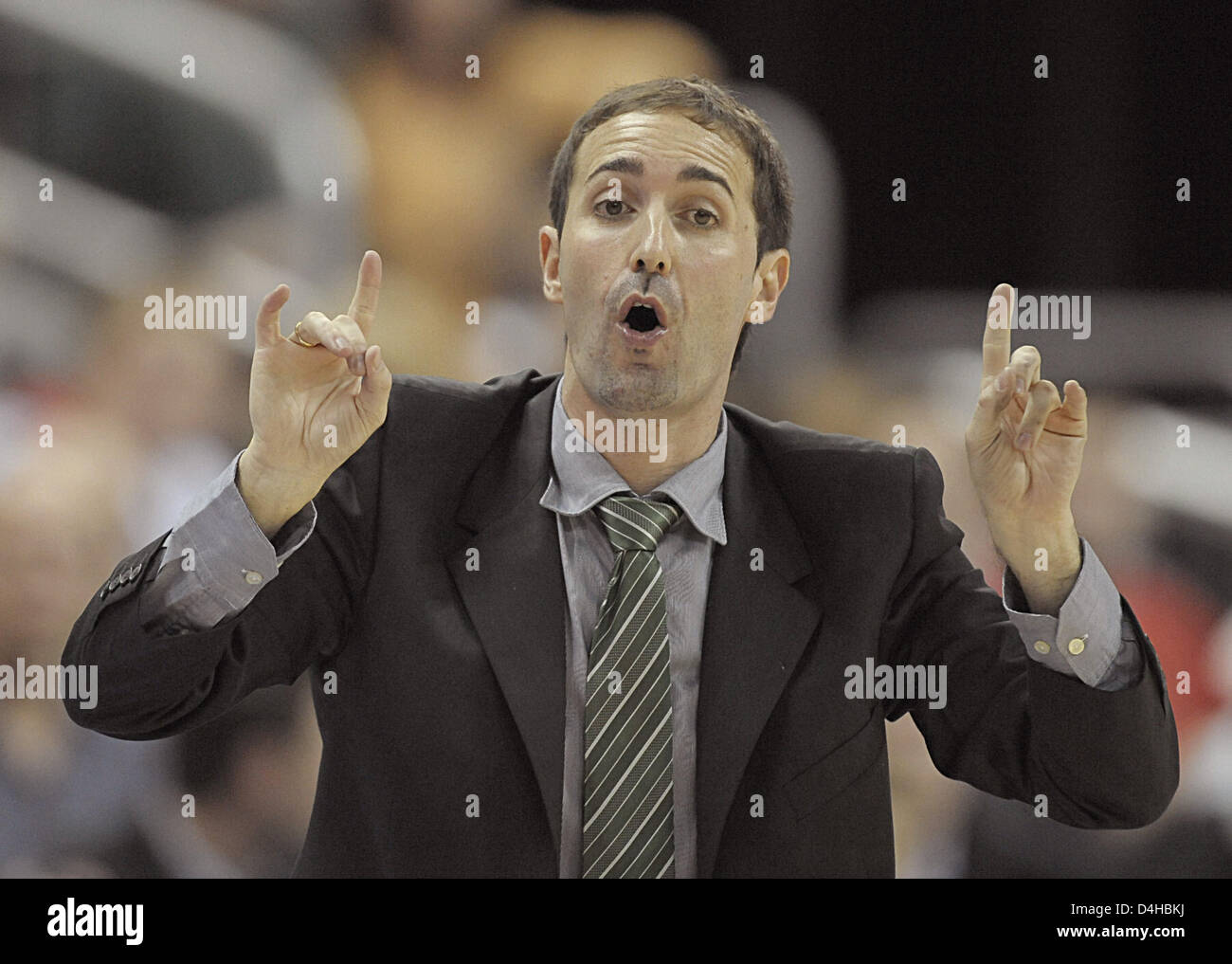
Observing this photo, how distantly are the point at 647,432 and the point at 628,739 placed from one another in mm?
474

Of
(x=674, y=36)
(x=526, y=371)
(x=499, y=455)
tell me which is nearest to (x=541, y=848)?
(x=499, y=455)

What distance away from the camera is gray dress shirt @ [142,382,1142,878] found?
1721mm

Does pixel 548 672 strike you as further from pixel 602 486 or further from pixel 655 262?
pixel 655 262

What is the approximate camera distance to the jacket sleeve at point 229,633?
5.65ft

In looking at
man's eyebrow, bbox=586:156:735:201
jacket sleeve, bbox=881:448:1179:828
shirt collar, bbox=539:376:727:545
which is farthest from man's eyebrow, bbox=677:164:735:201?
jacket sleeve, bbox=881:448:1179:828

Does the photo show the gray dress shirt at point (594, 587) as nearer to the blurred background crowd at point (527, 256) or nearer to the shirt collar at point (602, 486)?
the shirt collar at point (602, 486)

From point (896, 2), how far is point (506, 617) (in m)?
1.38

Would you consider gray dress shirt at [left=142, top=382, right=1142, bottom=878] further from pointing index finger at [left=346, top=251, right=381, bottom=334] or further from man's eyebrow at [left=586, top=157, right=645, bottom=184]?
man's eyebrow at [left=586, top=157, right=645, bottom=184]

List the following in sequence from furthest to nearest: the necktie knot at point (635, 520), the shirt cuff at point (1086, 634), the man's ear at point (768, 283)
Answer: the man's ear at point (768, 283) < the necktie knot at point (635, 520) < the shirt cuff at point (1086, 634)

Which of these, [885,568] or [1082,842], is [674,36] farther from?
[1082,842]

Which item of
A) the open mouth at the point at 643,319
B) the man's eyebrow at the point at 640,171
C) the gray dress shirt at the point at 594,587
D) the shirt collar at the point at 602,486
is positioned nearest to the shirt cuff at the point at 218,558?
the gray dress shirt at the point at 594,587

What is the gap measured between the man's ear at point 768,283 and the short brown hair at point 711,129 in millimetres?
18

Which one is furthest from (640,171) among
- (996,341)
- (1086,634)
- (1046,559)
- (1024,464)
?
(1086,634)

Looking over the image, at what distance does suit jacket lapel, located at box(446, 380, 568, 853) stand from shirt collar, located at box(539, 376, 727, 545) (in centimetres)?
2
